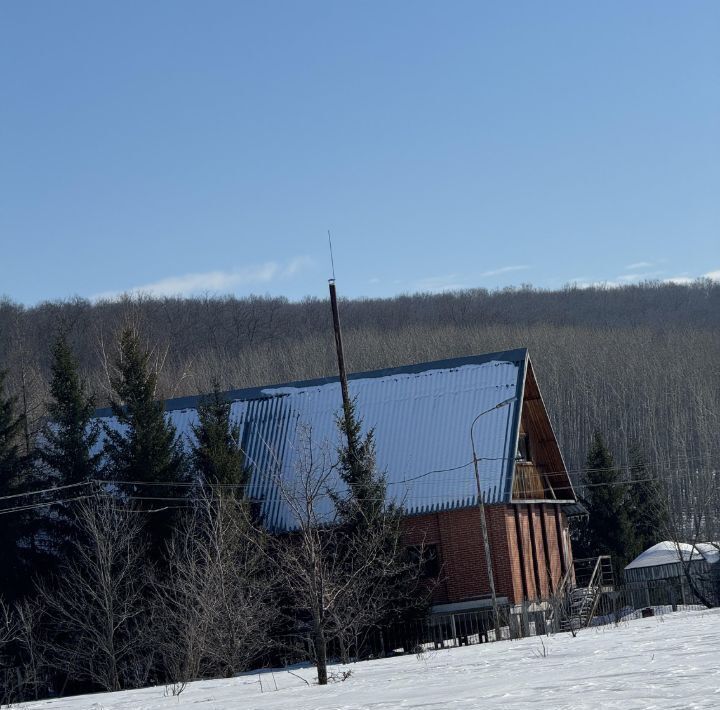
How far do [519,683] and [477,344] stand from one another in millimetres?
98267

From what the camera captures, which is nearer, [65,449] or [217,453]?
[217,453]

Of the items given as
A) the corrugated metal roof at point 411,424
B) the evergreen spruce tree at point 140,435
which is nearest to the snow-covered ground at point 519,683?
the evergreen spruce tree at point 140,435

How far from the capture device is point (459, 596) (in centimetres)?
3612

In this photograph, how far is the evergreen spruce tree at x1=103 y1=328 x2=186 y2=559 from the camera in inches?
1377

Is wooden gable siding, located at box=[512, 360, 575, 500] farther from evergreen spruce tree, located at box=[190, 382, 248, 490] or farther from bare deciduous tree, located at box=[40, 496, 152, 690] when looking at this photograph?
bare deciduous tree, located at box=[40, 496, 152, 690]

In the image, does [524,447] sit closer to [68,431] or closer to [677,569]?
[677,569]

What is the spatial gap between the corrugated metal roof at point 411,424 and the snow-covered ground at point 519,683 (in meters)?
15.2

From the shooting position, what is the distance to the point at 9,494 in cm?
3650

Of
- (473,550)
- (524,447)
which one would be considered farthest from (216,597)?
(524,447)

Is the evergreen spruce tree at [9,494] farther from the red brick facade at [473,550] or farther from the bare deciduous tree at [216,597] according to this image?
the red brick facade at [473,550]

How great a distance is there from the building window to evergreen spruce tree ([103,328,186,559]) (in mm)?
12022

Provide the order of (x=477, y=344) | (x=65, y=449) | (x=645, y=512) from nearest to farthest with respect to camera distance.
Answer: (x=65, y=449)
(x=645, y=512)
(x=477, y=344)

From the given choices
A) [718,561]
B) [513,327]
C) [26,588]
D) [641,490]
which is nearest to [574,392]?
[513,327]

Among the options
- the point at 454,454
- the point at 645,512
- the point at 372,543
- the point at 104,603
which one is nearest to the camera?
the point at 372,543
